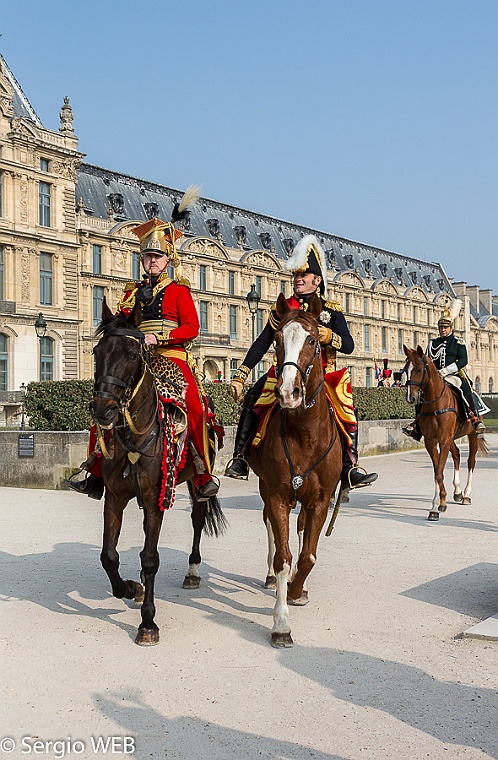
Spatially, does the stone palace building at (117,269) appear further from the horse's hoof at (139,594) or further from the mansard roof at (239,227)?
the horse's hoof at (139,594)

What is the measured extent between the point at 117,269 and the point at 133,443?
167 feet

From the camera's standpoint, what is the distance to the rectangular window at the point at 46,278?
44.5 metres

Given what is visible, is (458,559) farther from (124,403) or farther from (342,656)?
(124,403)

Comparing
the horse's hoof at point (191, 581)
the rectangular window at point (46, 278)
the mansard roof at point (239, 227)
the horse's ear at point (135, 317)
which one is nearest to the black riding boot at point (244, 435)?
the horse's hoof at point (191, 581)

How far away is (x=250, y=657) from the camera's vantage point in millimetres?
5121

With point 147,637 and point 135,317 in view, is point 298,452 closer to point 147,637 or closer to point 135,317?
point 135,317

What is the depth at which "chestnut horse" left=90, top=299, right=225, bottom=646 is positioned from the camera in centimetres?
542

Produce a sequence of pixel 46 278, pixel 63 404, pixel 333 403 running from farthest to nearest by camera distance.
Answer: pixel 46 278, pixel 63 404, pixel 333 403

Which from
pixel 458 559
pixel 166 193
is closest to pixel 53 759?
pixel 458 559

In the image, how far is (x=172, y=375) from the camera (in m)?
6.37

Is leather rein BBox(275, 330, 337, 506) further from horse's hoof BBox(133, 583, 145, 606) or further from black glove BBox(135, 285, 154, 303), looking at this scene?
horse's hoof BBox(133, 583, 145, 606)

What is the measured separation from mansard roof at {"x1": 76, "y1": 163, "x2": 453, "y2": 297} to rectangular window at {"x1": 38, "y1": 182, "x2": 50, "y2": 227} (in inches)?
375

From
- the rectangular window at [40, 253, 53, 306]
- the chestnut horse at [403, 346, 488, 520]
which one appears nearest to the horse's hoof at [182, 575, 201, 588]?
the chestnut horse at [403, 346, 488, 520]

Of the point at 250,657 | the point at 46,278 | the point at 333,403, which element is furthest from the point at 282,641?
the point at 46,278
